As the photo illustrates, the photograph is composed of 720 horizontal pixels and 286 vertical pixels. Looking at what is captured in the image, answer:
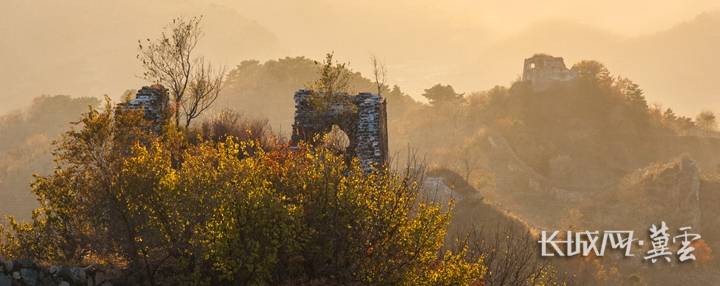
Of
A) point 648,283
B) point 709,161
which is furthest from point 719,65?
point 648,283

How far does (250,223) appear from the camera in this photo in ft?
35.9

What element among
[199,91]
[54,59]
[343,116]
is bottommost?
[343,116]

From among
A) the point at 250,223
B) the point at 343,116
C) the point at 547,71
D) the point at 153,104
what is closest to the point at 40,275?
the point at 250,223

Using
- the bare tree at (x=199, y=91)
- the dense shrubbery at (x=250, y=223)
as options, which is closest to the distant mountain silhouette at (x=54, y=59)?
the bare tree at (x=199, y=91)

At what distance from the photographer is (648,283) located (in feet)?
127

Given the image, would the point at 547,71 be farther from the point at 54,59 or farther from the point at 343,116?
the point at 54,59

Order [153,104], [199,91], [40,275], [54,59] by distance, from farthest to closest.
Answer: [54,59] < [199,91] < [153,104] < [40,275]

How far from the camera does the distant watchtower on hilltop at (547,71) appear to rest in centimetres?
6531

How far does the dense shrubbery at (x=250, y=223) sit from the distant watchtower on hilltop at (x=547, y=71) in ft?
184

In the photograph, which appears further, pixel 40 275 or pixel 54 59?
pixel 54 59

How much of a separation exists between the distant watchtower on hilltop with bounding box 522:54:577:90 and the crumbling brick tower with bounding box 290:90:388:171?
47852 millimetres

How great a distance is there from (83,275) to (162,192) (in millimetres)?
2121

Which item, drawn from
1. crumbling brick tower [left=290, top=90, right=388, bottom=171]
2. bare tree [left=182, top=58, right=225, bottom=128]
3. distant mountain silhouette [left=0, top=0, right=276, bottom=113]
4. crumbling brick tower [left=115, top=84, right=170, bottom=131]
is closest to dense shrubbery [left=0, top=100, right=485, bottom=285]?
crumbling brick tower [left=115, top=84, right=170, bottom=131]

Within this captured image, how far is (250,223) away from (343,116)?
10867mm
